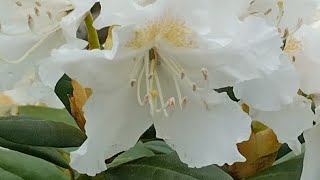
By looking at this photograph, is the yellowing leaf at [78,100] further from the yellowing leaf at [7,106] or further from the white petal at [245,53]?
the yellowing leaf at [7,106]

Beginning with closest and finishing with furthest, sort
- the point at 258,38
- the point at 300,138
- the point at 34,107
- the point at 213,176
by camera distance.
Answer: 1. the point at 258,38
2. the point at 213,176
3. the point at 300,138
4. the point at 34,107

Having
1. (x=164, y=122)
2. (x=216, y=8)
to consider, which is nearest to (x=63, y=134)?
(x=164, y=122)

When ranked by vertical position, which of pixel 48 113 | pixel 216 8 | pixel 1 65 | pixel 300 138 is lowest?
pixel 48 113

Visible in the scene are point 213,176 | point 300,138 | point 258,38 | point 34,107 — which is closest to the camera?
point 258,38

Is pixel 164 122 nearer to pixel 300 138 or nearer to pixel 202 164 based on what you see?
pixel 202 164

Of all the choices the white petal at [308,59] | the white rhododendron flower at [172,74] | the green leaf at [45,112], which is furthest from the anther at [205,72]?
the green leaf at [45,112]

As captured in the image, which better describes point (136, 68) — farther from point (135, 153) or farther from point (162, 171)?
point (135, 153)

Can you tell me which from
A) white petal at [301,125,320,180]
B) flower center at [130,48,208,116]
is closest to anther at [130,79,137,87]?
flower center at [130,48,208,116]
